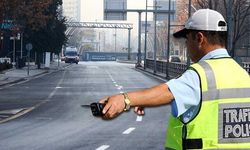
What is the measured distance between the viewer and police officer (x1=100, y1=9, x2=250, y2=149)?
3.52 meters

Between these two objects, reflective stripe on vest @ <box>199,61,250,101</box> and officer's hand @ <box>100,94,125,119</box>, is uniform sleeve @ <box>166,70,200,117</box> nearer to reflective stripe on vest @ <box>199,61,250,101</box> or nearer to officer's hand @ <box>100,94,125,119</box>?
reflective stripe on vest @ <box>199,61,250,101</box>

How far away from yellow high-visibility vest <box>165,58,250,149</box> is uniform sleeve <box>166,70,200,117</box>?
4 cm

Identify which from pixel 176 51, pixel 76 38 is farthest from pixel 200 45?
pixel 76 38

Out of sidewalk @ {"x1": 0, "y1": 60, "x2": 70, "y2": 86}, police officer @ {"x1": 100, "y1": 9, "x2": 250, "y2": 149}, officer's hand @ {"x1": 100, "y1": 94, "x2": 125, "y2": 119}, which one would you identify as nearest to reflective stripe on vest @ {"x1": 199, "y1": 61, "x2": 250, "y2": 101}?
police officer @ {"x1": 100, "y1": 9, "x2": 250, "y2": 149}

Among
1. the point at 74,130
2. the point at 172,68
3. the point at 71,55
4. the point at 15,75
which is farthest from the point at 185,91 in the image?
the point at 71,55

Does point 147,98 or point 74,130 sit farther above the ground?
point 147,98

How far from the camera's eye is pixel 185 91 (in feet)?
11.6

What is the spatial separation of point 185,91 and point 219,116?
0.25m

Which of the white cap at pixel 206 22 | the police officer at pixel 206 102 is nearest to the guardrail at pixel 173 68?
the white cap at pixel 206 22

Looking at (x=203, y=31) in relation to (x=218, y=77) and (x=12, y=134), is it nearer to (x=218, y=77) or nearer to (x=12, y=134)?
(x=218, y=77)

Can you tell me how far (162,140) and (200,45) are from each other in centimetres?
1098

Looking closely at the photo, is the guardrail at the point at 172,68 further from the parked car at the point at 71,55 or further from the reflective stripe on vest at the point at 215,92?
the parked car at the point at 71,55

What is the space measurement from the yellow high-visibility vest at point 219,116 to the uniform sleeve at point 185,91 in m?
0.04

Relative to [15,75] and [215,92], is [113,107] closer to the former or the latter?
[215,92]
